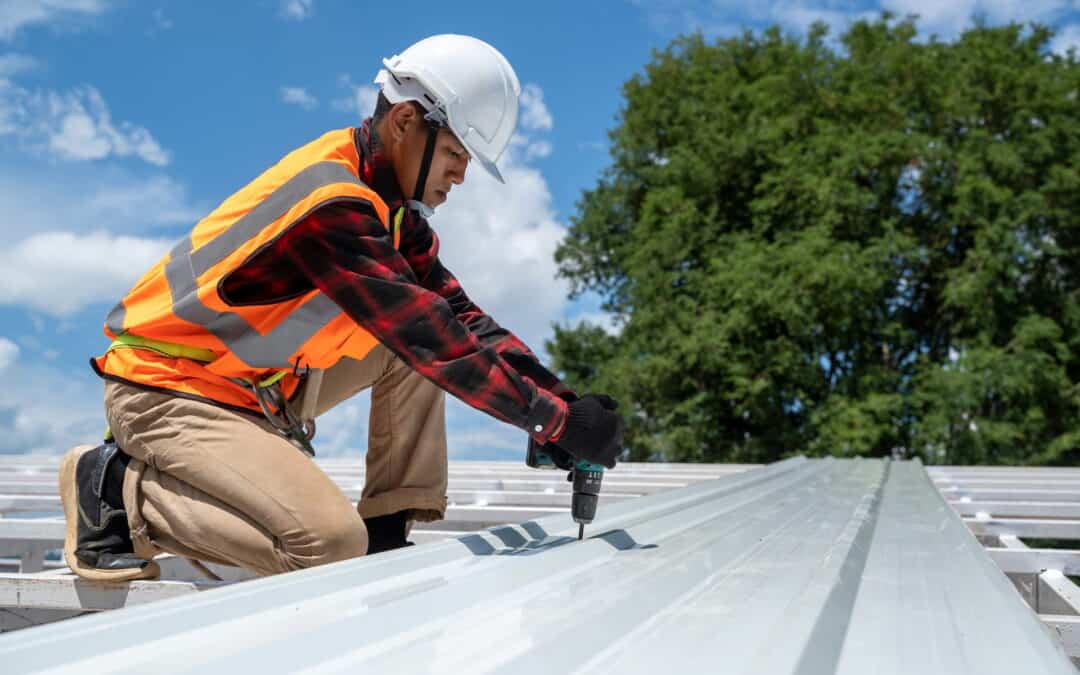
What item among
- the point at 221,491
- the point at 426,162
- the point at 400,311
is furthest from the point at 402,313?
the point at 221,491

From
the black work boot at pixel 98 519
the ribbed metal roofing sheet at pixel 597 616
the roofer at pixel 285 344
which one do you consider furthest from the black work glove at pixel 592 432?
the black work boot at pixel 98 519

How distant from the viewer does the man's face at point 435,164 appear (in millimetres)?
2492

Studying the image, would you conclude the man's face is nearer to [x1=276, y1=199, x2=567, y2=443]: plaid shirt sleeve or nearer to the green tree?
[x1=276, y1=199, x2=567, y2=443]: plaid shirt sleeve

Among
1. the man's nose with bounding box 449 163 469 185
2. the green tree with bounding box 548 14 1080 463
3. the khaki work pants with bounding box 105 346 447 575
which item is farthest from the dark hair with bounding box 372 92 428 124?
the green tree with bounding box 548 14 1080 463

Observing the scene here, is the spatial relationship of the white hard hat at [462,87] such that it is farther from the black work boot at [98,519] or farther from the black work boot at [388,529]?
the black work boot at [98,519]

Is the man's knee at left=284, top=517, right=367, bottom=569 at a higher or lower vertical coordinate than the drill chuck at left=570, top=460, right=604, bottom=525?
lower

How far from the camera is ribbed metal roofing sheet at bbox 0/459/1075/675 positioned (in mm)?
1126

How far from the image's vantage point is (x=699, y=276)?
1534 centimetres

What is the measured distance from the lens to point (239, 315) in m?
2.36

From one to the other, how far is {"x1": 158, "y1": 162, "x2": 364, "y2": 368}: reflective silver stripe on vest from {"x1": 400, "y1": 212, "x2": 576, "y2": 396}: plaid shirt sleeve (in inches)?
18.7

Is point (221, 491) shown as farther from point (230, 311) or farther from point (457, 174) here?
point (457, 174)

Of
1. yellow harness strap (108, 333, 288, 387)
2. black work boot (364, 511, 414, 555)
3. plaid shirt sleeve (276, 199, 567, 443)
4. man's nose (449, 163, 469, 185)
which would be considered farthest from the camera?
black work boot (364, 511, 414, 555)

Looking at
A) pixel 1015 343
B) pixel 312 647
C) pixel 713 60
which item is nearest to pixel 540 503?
pixel 312 647

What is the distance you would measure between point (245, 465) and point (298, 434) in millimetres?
437
